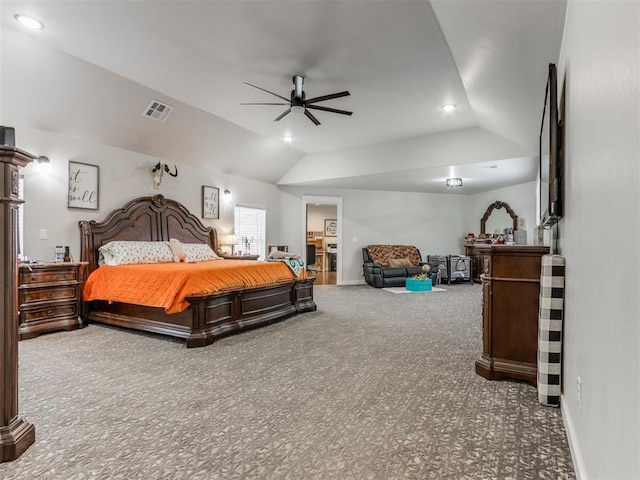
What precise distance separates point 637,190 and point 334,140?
632 cm

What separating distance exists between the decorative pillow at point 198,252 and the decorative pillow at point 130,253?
1.30 feet

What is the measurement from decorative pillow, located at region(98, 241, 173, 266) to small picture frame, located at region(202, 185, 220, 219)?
1.55 m

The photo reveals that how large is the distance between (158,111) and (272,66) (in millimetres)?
2018

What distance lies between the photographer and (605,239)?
1.17 meters

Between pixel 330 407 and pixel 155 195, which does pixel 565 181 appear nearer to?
pixel 330 407

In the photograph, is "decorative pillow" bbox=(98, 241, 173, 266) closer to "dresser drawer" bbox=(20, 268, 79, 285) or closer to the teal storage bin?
"dresser drawer" bbox=(20, 268, 79, 285)

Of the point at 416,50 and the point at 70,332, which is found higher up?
the point at 416,50

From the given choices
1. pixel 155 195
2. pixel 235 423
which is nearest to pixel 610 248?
pixel 235 423

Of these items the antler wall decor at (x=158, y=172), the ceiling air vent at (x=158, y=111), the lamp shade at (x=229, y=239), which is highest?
the ceiling air vent at (x=158, y=111)

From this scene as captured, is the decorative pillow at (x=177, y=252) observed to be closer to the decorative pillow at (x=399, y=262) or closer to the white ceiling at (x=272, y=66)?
the white ceiling at (x=272, y=66)

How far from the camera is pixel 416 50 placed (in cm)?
359

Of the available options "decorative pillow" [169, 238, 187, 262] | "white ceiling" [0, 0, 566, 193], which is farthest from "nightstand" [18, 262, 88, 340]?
"white ceiling" [0, 0, 566, 193]

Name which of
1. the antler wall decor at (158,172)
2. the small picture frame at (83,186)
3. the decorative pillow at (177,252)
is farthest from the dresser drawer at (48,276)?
the antler wall decor at (158,172)

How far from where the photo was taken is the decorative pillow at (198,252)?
5726 mm
